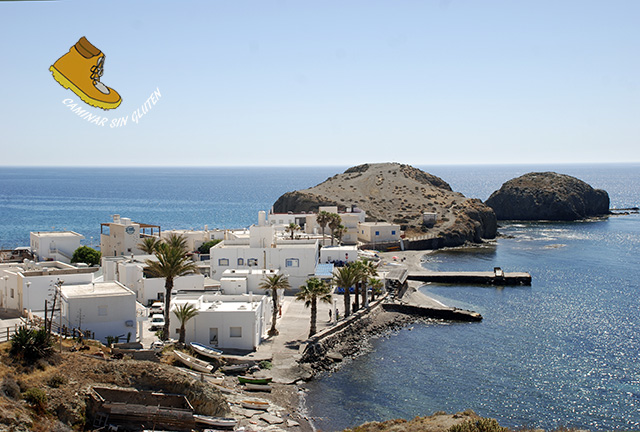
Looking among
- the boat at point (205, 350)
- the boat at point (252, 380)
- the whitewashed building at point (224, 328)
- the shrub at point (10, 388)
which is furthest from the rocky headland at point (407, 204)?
the shrub at point (10, 388)

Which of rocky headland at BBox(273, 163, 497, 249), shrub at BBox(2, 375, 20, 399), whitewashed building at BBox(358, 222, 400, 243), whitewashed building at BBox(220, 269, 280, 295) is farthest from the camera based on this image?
rocky headland at BBox(273, 163, 497, 249)

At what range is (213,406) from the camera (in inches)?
1054

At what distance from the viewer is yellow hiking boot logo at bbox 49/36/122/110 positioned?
990 centimetres

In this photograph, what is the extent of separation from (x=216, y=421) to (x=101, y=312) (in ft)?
38.1

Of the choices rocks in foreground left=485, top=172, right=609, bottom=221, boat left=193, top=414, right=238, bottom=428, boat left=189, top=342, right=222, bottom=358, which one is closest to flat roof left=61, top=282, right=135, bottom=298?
boat left=189, top=342, right=222, bottom=358

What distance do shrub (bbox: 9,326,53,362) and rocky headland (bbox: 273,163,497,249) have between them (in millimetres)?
73360

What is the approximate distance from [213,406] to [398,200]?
96.4 metres

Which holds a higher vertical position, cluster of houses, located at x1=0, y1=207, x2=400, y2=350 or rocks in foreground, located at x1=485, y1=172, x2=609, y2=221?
rocks in foreground, located at x1=485, y1=172, x2=609, y2=221

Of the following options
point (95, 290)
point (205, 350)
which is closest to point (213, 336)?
point (205, 350)

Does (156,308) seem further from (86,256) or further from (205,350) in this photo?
(86,256)

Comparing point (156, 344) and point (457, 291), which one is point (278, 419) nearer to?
point (156, 344)

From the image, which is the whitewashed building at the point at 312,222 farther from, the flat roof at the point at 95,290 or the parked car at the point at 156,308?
the flat roof at the point at 95,290

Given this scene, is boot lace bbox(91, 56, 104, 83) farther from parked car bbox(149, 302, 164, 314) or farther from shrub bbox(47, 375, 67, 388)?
parked car bbox(149, 302, 164, 314)

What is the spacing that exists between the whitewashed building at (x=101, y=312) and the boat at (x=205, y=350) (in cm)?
347
